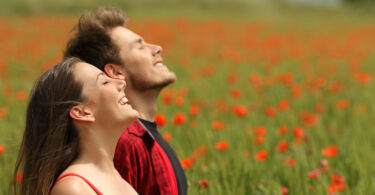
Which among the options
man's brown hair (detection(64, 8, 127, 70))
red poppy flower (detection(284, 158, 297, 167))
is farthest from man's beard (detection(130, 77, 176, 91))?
red poppy flower (detection(284, 158, 297, 167))

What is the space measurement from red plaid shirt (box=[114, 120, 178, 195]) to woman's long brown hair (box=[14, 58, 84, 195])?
34 cm

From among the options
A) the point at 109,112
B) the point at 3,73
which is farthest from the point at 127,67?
the point at 3,73

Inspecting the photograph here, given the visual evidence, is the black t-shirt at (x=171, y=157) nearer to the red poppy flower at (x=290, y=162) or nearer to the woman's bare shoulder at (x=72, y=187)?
the woman's bare shoulder at (x=72, y=187)

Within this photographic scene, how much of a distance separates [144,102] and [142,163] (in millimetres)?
272

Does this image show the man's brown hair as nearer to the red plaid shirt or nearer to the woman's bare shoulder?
the red plaid shirt

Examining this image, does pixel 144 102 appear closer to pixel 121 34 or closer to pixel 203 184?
pixel 121 34

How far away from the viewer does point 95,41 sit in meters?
1.86

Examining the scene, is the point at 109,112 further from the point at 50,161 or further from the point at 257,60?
the point at 257,60

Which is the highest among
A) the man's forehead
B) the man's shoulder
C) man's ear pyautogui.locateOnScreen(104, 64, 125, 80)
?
the man's forehead

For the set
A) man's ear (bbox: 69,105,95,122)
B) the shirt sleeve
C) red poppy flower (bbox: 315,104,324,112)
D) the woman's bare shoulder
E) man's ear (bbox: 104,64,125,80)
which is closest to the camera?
the woman's bare shoulder

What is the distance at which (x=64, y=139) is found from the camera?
136cm

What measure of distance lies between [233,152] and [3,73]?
498 cm

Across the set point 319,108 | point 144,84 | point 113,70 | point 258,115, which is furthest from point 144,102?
point 319,108

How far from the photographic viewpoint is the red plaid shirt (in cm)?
169
